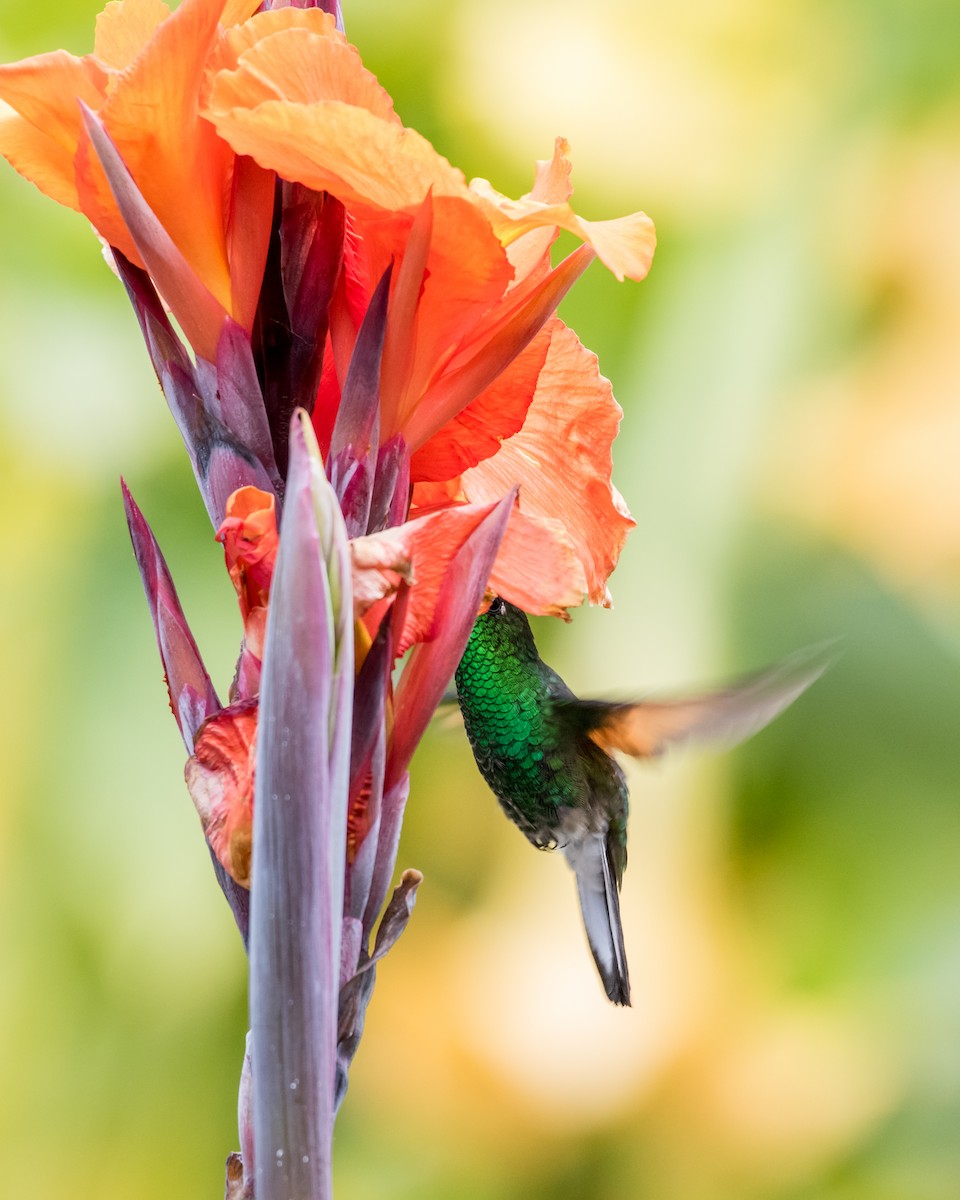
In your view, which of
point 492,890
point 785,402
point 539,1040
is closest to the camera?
point 539,1040

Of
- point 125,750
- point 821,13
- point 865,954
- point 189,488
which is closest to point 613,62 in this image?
point 821,13

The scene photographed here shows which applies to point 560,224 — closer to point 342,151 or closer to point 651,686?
point 342,151

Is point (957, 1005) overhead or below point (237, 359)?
below

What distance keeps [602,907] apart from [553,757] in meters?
0.11

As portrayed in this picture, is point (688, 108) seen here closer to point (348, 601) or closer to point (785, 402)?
point (785, 402)

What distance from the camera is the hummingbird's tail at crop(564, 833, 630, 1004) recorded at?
753 millimetres

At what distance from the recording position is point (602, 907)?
30.7 inches

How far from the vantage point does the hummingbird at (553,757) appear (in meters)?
0.74

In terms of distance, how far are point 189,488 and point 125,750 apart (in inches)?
14.2

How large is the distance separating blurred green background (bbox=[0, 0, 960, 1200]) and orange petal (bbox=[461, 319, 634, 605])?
1.11 meters

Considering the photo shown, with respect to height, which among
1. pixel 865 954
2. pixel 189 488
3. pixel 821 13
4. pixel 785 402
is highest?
pixel 821 13

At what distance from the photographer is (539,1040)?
1512 mm

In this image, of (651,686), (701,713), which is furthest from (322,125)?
(651,686)

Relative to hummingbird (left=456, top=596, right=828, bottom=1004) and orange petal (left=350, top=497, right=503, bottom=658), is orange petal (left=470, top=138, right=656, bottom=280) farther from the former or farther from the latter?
hummingbird (left=456, top=596, right=828, bottom=1004)
